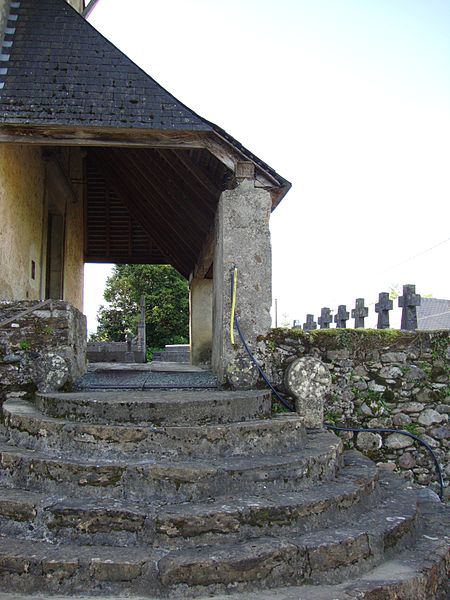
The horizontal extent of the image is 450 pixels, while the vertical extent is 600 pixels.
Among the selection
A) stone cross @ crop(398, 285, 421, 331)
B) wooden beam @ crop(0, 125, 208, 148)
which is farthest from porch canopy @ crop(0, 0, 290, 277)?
stone cross @ crop(398, 285, 421, 331)

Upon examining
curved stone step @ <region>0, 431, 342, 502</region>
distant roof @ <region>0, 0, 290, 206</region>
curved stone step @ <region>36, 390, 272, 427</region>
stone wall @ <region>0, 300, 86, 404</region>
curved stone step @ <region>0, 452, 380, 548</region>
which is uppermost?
distant roof @ <region>0, 0, 290, 206</region>

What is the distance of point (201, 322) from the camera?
11133 mm

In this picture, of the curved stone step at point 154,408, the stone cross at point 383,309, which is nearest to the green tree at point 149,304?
the stone cross at point 383,309

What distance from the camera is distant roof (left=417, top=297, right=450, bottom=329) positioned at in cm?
2359

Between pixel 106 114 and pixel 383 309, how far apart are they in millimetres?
4446

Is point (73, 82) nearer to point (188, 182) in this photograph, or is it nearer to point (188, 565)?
point (188, 182)

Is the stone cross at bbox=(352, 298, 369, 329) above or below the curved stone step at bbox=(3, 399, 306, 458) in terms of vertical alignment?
above

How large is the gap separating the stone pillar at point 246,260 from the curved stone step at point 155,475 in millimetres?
1905

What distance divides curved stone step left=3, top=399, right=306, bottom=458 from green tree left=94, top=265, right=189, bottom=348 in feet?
79.5

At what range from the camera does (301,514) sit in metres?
3.55

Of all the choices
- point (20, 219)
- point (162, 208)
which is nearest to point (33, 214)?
point (20, 219)

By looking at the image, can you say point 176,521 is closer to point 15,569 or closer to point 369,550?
point 15,569

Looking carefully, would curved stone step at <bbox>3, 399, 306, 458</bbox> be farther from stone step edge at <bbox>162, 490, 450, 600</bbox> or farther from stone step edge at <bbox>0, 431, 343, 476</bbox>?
stone step edge at <bbox>162, 490, 450, 600</bbox>

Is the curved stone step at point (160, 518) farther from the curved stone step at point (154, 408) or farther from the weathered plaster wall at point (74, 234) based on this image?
the weathered plaster wall at point (74, 234)
